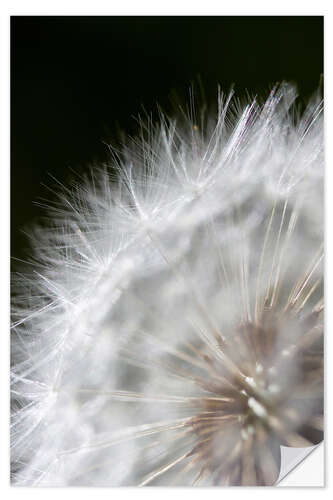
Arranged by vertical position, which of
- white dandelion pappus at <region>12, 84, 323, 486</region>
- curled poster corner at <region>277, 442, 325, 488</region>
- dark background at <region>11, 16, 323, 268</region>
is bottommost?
curled poster corner at <region>277, 442, 325, 488</region>

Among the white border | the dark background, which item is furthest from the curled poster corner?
the dark background

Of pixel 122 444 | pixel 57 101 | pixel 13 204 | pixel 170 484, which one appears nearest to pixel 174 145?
pixel 57 101

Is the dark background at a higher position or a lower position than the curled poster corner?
higher

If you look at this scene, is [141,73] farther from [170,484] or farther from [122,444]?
[170,484]

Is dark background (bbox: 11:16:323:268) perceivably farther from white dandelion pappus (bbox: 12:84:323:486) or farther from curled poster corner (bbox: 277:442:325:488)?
curled poster corner (bbox: 277:442:325:488)

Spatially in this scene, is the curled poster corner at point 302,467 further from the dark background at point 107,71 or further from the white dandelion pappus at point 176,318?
the dark background at point 107,71
